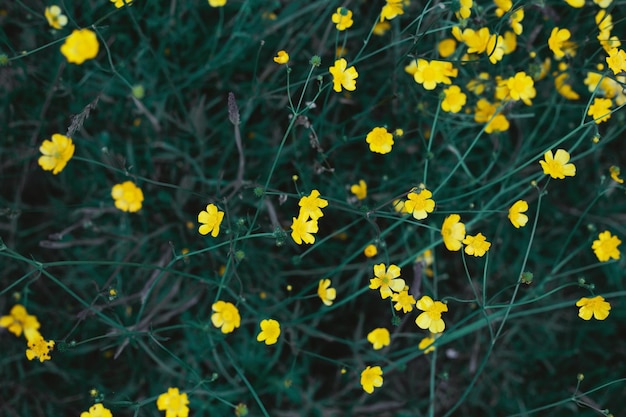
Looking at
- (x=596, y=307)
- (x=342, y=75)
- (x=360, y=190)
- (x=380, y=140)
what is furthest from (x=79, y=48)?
(x=596, y=307)

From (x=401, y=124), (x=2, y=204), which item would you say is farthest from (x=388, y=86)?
(x=2, y=204)

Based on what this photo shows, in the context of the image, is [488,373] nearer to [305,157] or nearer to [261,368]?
[261,368]

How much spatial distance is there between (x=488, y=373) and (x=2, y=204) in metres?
1.47

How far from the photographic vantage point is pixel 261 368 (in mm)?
1603

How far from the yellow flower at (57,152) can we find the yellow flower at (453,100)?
82 cm

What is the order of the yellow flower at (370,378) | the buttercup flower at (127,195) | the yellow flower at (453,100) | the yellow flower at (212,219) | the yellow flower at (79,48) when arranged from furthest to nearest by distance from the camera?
the yellow flower at (453,100), the yellow flower at (370,378), the yellow flower at (212,219), the buttercup flower at (127,195), the yellow flower at (79,48)

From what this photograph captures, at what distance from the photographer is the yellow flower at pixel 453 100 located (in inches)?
53.9

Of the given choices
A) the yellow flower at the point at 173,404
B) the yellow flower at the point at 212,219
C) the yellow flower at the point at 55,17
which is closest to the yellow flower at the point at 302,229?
the yellow flower at the point at 212,219

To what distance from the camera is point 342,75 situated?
121cm

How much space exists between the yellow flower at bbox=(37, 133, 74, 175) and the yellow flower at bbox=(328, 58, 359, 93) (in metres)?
0.52

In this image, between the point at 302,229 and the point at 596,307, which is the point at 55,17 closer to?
the point at 302,229

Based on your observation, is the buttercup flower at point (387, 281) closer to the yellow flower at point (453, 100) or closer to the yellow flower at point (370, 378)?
the yellow flower at point (370, 378)

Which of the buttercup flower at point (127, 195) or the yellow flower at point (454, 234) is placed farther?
the yellow flower at point (454, 234)

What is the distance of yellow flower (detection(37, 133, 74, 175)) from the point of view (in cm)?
103
